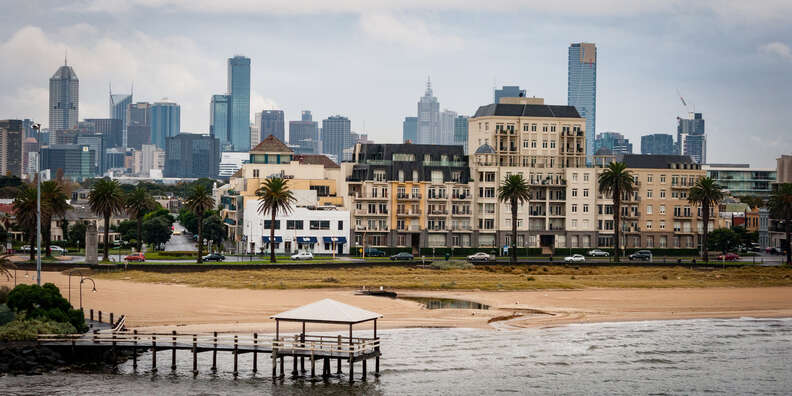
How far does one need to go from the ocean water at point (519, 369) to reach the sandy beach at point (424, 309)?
720 cm

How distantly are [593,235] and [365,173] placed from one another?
4044 cm

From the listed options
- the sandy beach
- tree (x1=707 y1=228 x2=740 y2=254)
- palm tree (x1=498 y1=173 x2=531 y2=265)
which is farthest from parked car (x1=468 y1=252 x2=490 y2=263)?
tree (x1=707 y1=228 x2=740 y2=254)

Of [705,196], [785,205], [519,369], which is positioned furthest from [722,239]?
[519,369]

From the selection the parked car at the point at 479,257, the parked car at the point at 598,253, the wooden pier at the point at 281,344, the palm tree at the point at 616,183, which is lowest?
the wooden pier at the point at 281,344

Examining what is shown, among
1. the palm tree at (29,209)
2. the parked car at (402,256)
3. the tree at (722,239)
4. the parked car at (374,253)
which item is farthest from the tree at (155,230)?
the tree at (722,239)

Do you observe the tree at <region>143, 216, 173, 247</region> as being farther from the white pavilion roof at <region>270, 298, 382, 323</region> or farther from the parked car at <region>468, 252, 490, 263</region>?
the white pavilion roof at <region>270, 298, 382, 323</region>

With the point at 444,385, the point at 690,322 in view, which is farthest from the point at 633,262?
the point at 444,385

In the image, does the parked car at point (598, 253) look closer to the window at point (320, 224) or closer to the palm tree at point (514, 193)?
the palm tree at point (514, 193)

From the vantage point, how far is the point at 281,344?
63562mm

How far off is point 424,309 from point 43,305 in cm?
3564

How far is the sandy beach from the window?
48.8 m

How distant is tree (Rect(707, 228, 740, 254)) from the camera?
177625mm

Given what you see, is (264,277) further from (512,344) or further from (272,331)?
(512,344)

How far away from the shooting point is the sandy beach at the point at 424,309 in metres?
83.2
